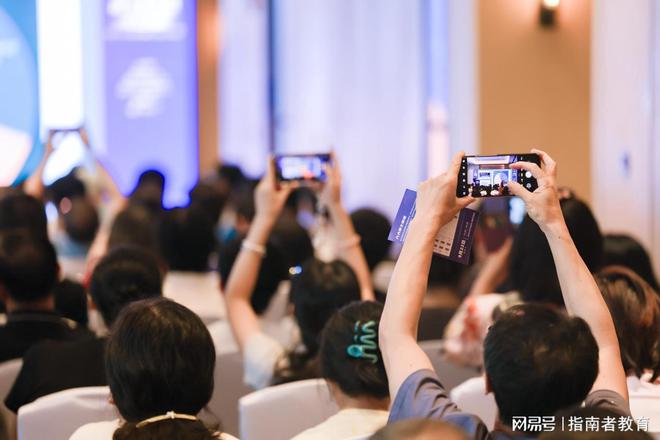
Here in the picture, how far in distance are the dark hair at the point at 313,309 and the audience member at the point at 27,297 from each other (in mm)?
748

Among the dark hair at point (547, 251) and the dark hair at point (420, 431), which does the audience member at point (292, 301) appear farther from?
the dark hair at point (420, 431)

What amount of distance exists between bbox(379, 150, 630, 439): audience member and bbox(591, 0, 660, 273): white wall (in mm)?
2931

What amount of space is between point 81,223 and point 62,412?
8.80ft

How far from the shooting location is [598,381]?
199 cm

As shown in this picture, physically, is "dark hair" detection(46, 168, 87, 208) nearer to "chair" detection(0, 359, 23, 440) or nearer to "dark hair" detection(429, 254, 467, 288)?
"dark hair" detection(429, 254, 467, 288)

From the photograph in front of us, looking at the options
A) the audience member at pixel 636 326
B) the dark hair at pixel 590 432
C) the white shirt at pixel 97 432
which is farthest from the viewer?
the audience member at pixel 636 326

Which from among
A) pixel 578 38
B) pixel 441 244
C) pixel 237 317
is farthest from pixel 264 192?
pixel 578 38

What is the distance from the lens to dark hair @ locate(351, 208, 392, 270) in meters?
4.12

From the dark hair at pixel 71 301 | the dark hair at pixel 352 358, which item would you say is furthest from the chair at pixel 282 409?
the dark hair at pixel 71 301

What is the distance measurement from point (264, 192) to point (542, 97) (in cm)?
318

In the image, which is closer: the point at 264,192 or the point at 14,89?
the point at 264,192

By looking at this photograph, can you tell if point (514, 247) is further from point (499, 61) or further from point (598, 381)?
point (499, 61)

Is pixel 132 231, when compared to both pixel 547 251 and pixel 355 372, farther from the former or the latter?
pixel 355 372

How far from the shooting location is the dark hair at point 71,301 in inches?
149
